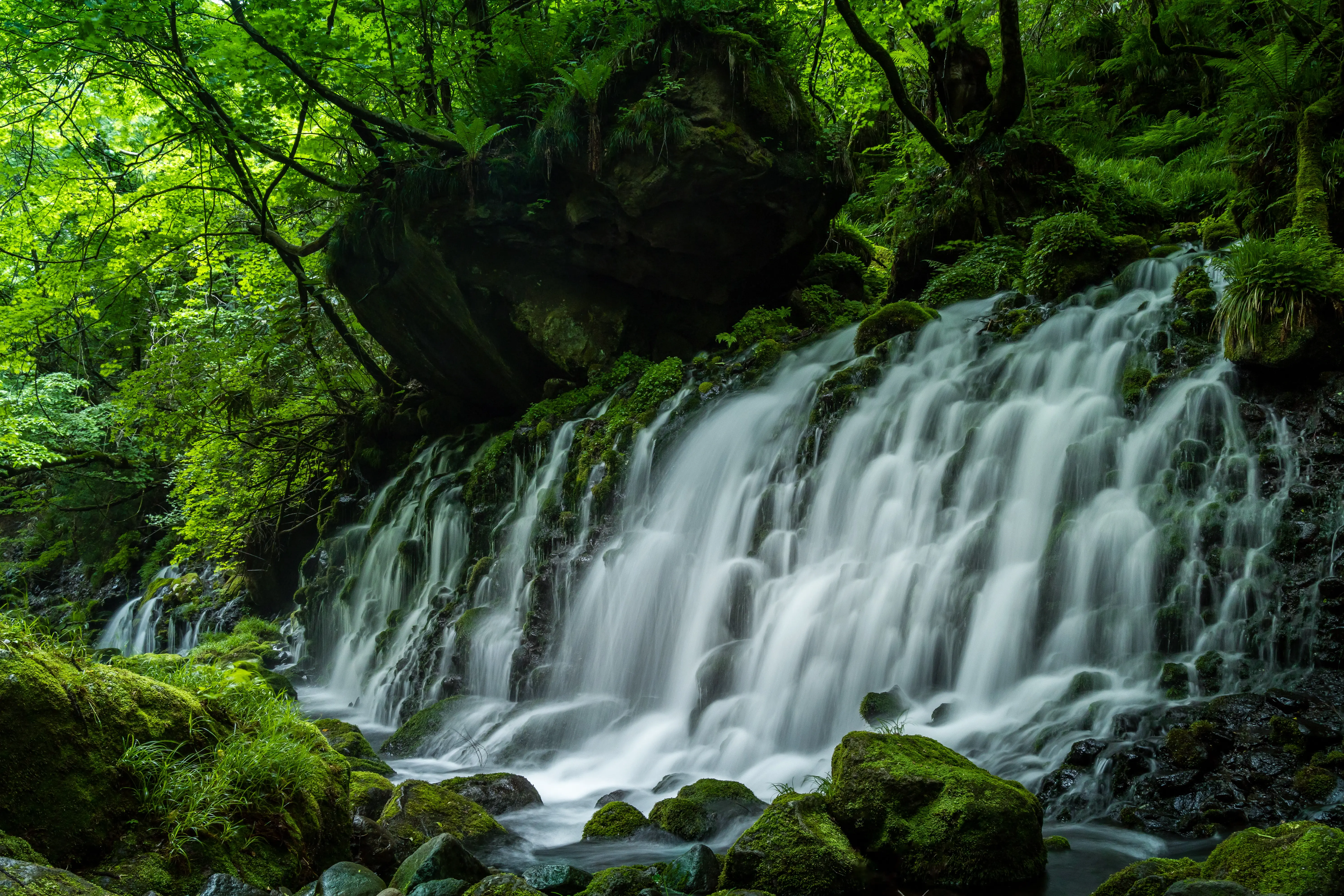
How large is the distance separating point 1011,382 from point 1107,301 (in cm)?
162

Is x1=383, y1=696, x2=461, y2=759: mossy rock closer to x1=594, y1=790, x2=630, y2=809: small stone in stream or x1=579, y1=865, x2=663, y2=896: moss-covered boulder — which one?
x1=594, y1=790, x2=630, y2=809: small stone in stream

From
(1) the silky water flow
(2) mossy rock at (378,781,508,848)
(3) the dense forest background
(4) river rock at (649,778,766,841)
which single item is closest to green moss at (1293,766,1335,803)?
(1) the silky water flow

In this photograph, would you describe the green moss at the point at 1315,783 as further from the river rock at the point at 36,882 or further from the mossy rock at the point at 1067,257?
the mossy rock at the point at 1067,257

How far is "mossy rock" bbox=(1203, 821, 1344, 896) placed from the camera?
8.68 ft

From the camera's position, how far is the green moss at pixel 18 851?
2529mm

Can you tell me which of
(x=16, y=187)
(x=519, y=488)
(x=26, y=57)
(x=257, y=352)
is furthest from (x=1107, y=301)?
(x=16, y=187)

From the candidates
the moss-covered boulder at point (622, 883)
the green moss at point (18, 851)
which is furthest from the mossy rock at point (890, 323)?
the green moss at point (18, 851)

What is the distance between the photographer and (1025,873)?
11.8ft

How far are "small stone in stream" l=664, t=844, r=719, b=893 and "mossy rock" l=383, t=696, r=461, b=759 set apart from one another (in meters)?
4.57

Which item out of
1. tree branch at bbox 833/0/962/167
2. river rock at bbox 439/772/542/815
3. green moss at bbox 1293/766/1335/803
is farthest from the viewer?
tree branch at bbox 833/0/962/167

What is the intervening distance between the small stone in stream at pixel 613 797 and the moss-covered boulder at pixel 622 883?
84.1 inches

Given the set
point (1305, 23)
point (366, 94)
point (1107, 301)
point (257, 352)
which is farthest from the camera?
point (257, 352)

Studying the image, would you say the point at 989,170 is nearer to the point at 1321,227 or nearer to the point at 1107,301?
the point at 1107,301

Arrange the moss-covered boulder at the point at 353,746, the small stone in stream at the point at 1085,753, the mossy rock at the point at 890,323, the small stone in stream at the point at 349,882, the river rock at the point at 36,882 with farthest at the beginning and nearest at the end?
the mossy rock at the point at 890,323
the moss-covered boulder at the point at 353,746
the small stone in stream at the point at 1085,753
the small stone in stream at the point at 349,882
the river rock at the point at 36,882
